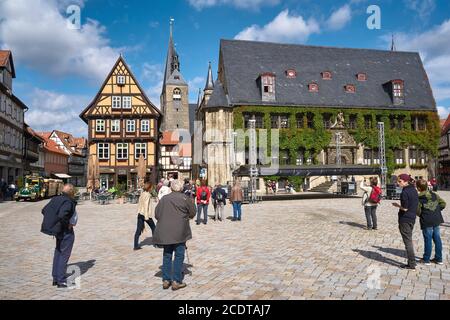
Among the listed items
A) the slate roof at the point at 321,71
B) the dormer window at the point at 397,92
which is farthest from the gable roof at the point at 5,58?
the dormer window at the point at 397,92

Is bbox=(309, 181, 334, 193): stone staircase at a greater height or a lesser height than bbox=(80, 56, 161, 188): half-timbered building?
lesser

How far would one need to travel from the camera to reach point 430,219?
276 inches

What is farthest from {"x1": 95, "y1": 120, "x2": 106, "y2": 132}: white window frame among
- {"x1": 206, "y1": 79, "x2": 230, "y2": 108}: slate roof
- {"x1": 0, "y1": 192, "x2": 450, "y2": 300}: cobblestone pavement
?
{"x1": 0, "y1": 192, "x2": 450, "y2": 300}: cobblestone pavement

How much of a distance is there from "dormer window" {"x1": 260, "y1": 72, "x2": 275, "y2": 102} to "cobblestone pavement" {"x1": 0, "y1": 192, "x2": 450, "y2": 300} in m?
25.5

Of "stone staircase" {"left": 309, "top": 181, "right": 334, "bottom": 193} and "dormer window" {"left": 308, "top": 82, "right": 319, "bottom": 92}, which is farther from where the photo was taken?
"dormer window" {"left": 308, "top": 82, "right": 319, "bottom": 92}

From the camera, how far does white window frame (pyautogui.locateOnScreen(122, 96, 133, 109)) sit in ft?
129

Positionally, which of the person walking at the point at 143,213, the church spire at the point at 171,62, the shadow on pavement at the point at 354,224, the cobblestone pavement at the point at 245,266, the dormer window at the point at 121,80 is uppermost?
the church spire at the point at 171,62

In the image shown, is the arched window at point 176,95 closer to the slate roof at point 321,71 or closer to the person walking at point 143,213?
the slate roof at point 321,71

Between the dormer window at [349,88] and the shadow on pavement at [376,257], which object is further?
the dormer window at [349,88]

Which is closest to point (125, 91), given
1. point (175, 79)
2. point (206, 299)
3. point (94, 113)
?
point (94, 113)

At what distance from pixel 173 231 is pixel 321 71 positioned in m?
38.2

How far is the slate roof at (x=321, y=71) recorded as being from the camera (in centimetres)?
3719

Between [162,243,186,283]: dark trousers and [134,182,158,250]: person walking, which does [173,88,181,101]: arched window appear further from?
[162,243,186,283]: dark trousers

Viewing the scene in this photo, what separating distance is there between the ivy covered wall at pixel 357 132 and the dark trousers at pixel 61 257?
97.5 ft
